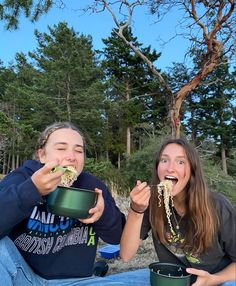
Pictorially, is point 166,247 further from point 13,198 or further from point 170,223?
point 13,198

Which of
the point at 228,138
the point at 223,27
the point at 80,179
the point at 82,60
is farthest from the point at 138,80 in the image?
the point at 80,179

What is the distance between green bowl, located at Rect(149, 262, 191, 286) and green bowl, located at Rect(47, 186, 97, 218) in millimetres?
378

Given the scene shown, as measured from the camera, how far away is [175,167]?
5.71 ft

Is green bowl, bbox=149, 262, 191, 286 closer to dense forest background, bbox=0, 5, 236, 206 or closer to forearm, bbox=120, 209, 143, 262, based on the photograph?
forearm, bbox=120, 209, 143, 262

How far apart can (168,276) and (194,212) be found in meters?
0.45

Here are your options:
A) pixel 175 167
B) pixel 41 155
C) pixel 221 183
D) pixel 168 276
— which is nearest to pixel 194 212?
pixel 175 167

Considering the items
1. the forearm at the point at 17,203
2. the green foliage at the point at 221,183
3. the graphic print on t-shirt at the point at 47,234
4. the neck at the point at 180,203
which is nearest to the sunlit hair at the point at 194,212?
the neck at the point at 180,203

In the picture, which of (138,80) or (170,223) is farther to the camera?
(138,80)

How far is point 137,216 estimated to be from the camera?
163 cm

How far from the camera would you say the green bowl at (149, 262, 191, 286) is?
4.39 ft

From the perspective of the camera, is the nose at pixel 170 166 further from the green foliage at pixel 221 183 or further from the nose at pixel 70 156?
the green foliage at pixel 221 183

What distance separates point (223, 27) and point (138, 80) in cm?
1133

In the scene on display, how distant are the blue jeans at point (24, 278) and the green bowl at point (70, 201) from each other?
0.25 metres

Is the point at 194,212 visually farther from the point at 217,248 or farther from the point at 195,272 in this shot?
the point at 195,272
